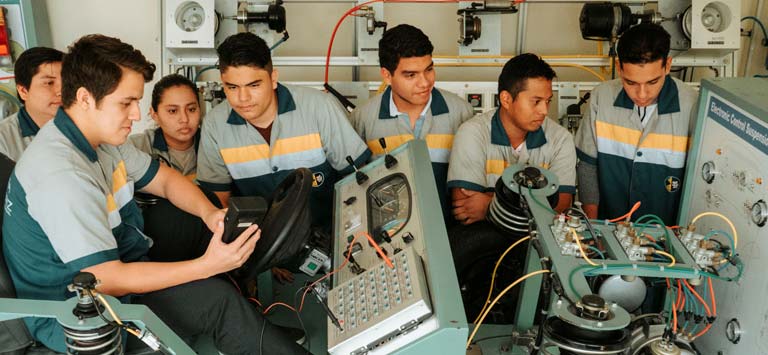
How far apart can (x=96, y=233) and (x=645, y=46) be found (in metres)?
2.17

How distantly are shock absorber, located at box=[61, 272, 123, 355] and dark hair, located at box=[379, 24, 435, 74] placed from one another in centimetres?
171

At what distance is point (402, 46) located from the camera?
2816 mm

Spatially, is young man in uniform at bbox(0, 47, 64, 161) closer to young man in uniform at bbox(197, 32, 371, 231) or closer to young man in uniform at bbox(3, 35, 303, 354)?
young man in uniform at bbox(197, 32, 371, 231)

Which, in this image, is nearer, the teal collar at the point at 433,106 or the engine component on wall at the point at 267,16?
the teal collar at the point at 433,106

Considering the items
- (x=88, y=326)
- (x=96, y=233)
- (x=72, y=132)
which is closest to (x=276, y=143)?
(x=72, y=132)

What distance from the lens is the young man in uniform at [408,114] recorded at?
2863 millimetres

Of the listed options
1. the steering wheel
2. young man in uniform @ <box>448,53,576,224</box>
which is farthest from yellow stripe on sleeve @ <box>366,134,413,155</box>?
the steering wheel

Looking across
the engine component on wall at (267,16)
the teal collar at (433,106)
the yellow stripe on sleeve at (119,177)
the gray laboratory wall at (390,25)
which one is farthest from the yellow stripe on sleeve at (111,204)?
the gray laboratory wall at (390,25)

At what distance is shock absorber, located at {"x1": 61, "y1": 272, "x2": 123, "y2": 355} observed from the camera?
149cm

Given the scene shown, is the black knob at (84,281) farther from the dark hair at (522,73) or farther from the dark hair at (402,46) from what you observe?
the dark hair at (522,73)

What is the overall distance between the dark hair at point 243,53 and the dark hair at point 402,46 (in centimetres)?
59

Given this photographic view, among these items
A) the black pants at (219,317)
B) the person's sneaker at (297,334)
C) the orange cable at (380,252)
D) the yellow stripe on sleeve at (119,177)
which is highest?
the yellow stripe on sleeve at (119,177)

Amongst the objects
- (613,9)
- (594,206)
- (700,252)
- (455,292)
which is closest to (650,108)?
(594,206)

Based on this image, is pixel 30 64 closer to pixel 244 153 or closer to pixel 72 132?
pixel 244 153
